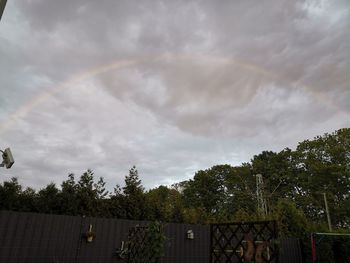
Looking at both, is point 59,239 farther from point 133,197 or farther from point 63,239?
point 133,197

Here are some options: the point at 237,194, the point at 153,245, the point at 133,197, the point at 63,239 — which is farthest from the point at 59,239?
the point at 237,194

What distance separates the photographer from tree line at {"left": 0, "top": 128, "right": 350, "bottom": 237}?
1009 centimetres

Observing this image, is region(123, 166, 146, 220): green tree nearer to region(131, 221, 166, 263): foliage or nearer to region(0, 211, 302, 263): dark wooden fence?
region(0, 211, 302, 263): dark wooden fence

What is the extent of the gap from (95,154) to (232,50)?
35.4 feet

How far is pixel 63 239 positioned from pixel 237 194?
32.7 meters

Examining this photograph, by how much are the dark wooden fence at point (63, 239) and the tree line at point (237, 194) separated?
109 inches

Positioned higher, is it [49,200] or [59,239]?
[49,200]

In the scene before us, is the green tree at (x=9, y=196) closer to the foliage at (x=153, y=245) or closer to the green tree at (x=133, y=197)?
the green tree at (x=133, y=197)

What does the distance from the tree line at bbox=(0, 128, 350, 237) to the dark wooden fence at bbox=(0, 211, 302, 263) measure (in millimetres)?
2769

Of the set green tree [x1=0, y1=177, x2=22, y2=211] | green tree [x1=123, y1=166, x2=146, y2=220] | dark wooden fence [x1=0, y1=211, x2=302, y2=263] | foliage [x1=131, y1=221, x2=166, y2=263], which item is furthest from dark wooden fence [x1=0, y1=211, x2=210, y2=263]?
green tree [x1=0, y1=177, x2=22, y2=211]

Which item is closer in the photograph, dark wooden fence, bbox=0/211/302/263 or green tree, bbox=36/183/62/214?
dark wooden fence, bbox=0/211/302/263

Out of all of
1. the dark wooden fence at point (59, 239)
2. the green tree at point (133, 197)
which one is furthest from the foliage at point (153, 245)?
the green tree at point (133, 197)

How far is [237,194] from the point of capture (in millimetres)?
37219

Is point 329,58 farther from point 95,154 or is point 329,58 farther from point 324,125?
point 324,125
